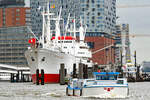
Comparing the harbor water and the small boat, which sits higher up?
the small boat

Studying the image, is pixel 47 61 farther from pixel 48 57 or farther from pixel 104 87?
pixel 104 87

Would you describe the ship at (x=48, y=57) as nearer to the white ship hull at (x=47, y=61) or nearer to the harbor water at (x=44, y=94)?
the white ship hull at (x=47, y=61)

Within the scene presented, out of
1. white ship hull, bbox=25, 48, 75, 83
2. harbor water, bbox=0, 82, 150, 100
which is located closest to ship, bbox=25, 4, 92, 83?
white ship hull, bbox=25, 48, 75, 83

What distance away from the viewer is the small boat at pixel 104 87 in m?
58.0

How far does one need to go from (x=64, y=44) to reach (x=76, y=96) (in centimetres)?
7410

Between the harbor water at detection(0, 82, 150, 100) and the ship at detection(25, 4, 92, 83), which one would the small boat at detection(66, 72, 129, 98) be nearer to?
the harbor water at detection(0, 82, 150, 100)

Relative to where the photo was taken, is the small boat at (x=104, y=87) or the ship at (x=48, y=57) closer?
the small boat at (x=104, y=87)

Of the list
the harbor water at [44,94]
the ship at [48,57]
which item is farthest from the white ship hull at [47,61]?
the harbor water at [44,94]

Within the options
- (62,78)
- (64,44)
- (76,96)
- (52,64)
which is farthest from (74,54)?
(76,96)

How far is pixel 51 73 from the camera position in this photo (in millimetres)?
123125

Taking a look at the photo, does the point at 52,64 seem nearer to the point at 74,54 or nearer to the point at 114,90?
the point at 74,54

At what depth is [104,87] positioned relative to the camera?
5809 centimetres

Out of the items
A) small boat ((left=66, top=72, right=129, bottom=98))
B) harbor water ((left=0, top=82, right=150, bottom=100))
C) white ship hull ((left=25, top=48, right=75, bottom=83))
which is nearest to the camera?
small boat ((left=66, top=72, right=129, bottom=98))

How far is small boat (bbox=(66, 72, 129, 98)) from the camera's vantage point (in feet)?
190
